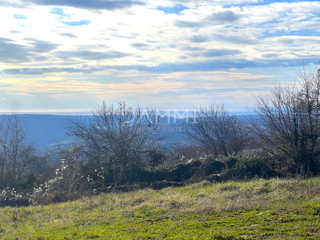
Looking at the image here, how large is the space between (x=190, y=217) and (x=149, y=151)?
1385 cm

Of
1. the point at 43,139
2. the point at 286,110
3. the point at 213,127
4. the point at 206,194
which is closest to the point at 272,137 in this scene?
the point at 286,110

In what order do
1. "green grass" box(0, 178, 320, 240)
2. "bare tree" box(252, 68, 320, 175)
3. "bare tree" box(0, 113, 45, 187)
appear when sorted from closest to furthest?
1. "green grass" box(0, 178, 320, 240)
2. "bare tree" box(252, 68, 320, 175)
3. "bare tree" box(0, 113, 45, 187)

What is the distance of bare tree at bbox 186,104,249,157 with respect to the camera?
25750 mm

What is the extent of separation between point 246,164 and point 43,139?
92442 mm

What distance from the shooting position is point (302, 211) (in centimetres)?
820

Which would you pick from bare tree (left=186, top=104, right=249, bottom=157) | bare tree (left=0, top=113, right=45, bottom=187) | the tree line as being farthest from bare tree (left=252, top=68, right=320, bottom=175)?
bare tree (left=0, top=113, right=45, bottom=187)

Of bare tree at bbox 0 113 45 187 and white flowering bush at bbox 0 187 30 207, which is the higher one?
bare tree at bbox 0 113 45 187

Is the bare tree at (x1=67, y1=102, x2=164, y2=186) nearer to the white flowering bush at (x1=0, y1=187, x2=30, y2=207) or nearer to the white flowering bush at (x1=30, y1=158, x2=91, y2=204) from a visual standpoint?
the white flowering bush at (x1=30, y1=158, x2=91, y2=204)

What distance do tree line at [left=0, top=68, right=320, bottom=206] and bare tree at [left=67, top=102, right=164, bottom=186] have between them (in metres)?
0.06

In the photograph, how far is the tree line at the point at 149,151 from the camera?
55.8ft

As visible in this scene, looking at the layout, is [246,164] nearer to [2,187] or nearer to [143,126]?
[143,126]

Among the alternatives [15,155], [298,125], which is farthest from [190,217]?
[15,155]

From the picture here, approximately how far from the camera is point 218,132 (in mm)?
26125

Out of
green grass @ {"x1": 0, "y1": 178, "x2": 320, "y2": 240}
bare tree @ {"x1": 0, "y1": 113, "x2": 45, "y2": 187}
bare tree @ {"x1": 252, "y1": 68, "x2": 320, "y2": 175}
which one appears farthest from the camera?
bare tree @ {"x1": 0, "y1": 113, "x2": 45, "y2": 187}
